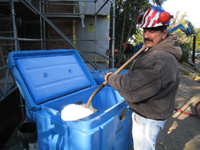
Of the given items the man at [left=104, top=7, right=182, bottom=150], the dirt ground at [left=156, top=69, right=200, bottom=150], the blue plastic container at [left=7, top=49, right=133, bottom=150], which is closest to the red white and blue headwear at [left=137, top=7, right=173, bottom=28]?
the man at [left=104, top=7, right=182, bottom=150]

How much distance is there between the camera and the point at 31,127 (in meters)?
1.71

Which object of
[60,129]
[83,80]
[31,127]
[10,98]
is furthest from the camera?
[10,98]

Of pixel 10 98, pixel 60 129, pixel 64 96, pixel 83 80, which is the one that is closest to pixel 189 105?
pixel 83 80

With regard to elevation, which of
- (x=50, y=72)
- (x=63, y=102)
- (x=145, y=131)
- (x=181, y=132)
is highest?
(x=50, y=72)

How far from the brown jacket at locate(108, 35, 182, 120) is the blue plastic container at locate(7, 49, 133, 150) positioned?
28cm

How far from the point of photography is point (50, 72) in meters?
1.79

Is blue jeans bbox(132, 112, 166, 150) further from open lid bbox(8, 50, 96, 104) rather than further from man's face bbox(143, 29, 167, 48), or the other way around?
open lid bbox(8, 50, 96, 104)

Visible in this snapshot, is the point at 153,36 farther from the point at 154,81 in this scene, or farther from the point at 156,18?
the point at 154,81

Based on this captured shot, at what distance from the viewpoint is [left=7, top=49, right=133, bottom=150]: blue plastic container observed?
1.13m

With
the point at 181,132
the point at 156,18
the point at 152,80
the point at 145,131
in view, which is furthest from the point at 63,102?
the point at 181,132

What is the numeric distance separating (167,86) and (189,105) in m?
3.62

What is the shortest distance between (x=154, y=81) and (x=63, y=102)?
43.8 inches

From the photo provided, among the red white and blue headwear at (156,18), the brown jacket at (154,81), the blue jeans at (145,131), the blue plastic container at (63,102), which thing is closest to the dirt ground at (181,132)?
the blue plastic container at (63,102)

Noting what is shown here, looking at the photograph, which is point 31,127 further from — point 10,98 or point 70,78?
point 10,98
